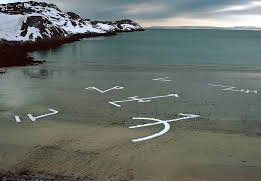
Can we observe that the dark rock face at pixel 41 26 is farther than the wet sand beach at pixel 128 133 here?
Yes

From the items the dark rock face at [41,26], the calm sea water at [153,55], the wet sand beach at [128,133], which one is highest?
the dark rock face at [41,26]

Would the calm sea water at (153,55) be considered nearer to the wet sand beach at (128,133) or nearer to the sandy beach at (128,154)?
the wet sand beach at (128,133)

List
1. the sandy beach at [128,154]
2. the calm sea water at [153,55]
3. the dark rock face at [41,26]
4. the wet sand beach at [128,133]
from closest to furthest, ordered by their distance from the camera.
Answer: the sandy beach at [128,154]
the wet sand beach at [128,133]
the calm sea water at [153,55]
the dark rock face at [41,26]

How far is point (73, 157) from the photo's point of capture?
1419 cm

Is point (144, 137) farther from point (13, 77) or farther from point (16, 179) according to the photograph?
point (13, 77)

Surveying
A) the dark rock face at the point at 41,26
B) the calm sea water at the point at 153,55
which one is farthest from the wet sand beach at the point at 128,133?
the dark rock face at the point at 41,26

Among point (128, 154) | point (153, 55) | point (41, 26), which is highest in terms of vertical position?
point (41, 26)

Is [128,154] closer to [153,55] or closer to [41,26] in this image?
[153,55]

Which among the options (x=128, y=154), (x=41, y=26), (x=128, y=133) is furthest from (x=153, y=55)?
(x=128, y=154)

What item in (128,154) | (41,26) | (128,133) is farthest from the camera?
(41,26)

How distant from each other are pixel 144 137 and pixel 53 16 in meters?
141

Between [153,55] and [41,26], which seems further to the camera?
[41,26]

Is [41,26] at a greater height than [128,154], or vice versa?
[41,26]

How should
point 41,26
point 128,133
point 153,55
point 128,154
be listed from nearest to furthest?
point 128,154
point 128,133
point 153,55
point 41,26
